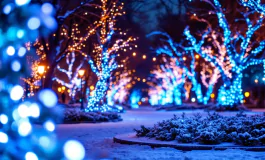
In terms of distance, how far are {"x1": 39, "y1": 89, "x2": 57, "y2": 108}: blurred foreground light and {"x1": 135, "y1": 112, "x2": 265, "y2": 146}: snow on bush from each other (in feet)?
22.7

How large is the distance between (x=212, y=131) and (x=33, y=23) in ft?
24.7

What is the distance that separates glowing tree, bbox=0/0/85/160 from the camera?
22.7 feet

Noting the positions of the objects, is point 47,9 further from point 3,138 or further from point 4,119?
point 3,138

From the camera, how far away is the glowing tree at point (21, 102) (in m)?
6.92

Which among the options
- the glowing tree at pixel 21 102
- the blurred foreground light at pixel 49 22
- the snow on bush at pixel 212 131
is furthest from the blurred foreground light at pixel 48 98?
the snow on bush at pixel 212 131

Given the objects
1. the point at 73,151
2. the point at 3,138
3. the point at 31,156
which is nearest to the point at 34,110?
the point at 31,156

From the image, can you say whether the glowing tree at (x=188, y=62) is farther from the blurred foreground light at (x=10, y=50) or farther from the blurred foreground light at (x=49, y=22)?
the blurred foreground light at (x=49, y=22)

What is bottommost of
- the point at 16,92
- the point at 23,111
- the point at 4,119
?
the point at 4,119

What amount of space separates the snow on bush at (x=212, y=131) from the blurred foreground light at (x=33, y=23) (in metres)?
7.06

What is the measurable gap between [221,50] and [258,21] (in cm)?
999

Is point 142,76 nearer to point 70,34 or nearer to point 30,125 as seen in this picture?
point 70,34

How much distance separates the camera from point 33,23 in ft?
23.3

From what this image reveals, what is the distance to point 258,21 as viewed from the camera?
35.8 meters

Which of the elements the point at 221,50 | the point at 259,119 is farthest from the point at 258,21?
the point at 259,119
